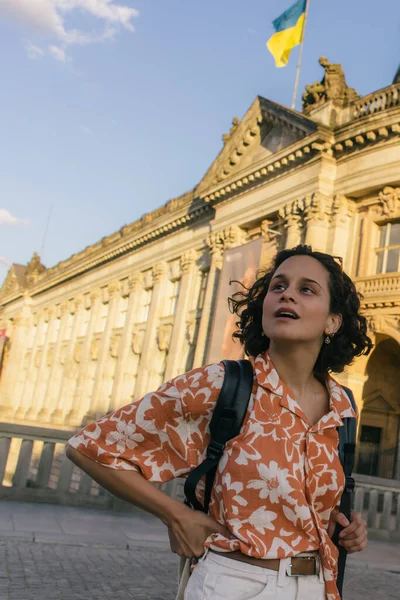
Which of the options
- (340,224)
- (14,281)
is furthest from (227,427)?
(14,281)

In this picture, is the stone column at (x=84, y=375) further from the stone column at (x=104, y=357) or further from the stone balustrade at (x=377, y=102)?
the stone balustrade at (x=377, y=102)

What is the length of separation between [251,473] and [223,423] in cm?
18

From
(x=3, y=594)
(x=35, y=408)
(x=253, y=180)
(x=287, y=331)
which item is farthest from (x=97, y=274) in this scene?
(x=287, y=331)

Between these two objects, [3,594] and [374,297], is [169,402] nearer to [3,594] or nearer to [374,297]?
[3,594]

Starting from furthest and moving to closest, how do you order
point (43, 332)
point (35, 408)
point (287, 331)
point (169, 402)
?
1. point (43, 332)
2. point (35, 408)
3. point (287, 331)
4. point (169, 402)

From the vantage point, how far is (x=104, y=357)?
123 ft

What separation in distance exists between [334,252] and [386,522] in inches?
382

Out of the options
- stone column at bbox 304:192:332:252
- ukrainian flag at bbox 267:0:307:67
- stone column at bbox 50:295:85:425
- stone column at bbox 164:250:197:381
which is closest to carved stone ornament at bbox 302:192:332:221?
stone column at bbox 304:192:332:252

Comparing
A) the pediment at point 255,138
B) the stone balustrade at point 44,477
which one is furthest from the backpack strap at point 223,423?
the pediment at point 255,138

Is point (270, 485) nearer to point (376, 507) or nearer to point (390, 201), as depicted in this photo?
point (376, 507)

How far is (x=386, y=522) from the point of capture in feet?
38.7

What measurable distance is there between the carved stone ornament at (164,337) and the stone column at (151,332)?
626 mm

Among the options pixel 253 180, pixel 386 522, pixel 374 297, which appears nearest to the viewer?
pixel 386 522

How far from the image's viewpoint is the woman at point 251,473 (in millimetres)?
1912
